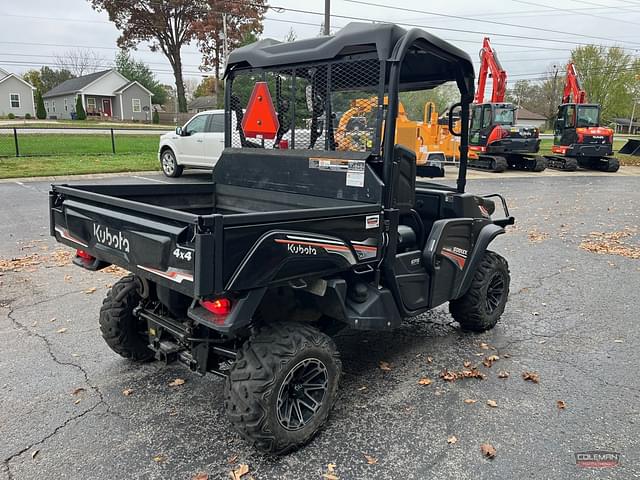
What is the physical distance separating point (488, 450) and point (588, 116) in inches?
897

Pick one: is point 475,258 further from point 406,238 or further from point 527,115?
point 527,115

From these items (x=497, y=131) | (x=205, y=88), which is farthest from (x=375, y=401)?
(x=205, y=88)

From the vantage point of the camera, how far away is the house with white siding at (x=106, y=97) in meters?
56.6

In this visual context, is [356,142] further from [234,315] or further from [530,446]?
[530,446]

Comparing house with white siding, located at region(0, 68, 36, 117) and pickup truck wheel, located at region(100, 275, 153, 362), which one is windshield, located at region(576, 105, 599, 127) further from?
house with white siding, located at region(0, 68, 36, 117)

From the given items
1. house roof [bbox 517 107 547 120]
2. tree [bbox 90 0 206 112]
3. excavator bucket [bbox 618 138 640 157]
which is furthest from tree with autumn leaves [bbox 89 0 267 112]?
house roof [bbox 517 107 547 120]

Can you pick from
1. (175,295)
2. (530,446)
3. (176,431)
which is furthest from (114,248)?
(530,446)

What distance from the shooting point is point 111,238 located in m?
2.95

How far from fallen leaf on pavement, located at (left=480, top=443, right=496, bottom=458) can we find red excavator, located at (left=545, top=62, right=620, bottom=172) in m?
21.9

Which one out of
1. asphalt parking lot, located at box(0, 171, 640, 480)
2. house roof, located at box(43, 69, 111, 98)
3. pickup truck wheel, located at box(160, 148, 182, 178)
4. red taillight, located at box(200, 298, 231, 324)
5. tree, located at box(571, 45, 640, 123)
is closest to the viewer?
red taillight, located at box(200, 298, 231, 324)

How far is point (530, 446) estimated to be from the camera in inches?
117

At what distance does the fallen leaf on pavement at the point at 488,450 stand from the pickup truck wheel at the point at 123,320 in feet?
7.88

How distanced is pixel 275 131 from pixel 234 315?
184cm

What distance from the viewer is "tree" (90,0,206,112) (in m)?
42.0
